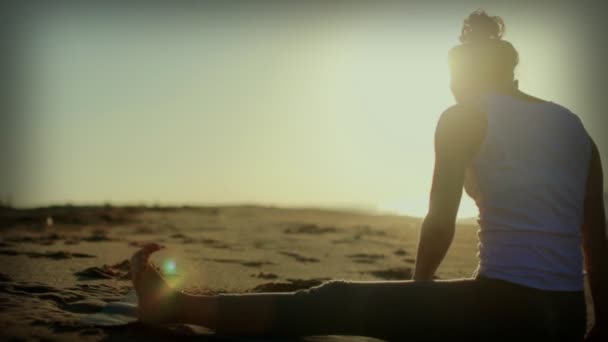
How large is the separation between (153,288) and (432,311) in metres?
1.05

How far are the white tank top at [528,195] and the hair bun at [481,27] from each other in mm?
310

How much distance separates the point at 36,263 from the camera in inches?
161

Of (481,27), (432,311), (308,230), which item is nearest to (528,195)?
(432,311)

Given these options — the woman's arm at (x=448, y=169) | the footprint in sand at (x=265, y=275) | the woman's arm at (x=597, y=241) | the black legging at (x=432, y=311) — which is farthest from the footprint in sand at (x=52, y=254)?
the woman's arm at (x=597, y=241)

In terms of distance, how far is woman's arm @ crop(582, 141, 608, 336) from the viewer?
2518 millimetres

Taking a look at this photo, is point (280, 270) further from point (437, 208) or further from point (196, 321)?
point (437, 208)

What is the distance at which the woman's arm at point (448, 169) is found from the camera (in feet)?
7.47

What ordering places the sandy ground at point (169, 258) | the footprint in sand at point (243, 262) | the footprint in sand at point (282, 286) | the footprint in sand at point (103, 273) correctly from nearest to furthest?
1. the sandy ground at point (169, 258)
2. the footprint in sand at point (282, 286)
3. the footprint in sand at point (103, 273)
4. the footprint in sand at point (243, 262)

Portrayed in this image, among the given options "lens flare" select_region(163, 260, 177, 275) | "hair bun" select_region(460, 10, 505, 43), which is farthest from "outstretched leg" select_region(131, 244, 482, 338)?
"lens flare" select_region(163, 260, 177, 275)

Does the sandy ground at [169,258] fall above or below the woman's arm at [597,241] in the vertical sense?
below

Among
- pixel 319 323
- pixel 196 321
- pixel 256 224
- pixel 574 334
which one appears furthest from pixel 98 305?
pixel 256 224

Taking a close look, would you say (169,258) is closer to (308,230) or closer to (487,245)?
(487,245)

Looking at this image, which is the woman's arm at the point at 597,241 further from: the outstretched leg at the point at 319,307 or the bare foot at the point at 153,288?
the bare foot at the point at 153,288

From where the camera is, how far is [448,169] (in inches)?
90.4
